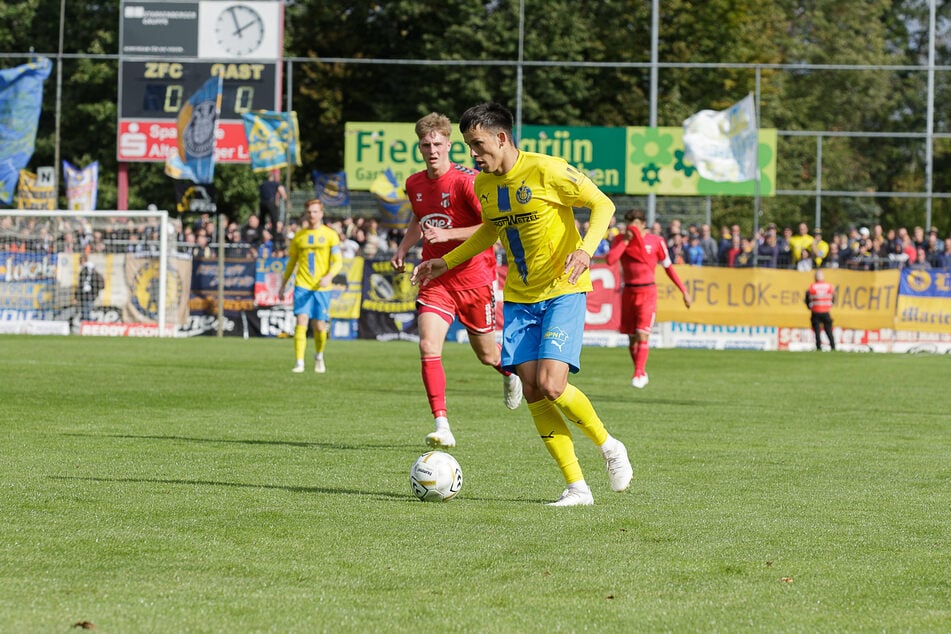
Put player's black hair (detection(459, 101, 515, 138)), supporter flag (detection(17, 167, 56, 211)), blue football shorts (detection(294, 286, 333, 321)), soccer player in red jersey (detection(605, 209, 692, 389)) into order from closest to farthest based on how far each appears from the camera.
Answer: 1. player's black hair (detection(459, 101, 515, 138))
2. soccer player in red jersey (detection(605, 209, 692, 389))
3. blue football shorts (detection(294, 286, 333, 321))
4. supporter flag (detection(17, 167, 56, 211))

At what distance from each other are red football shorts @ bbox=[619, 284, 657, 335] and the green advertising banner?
1714 centimetres

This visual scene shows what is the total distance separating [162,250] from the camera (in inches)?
1189

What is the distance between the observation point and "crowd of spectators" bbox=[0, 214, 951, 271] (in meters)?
29.6

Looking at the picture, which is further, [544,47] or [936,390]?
[544,47]

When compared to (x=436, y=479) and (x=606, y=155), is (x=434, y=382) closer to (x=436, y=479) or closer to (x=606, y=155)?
(x=436, y=479)

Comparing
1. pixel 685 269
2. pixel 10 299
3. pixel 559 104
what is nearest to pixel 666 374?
pixel 685 269

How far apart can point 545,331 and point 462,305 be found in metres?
3.64

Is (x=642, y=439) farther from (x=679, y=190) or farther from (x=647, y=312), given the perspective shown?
(x=679, y=190)

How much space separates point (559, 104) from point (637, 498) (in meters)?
38.9

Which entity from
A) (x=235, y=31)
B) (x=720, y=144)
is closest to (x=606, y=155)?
(x=720, y=144)

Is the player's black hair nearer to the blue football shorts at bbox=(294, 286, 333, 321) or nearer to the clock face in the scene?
the blue football shorts at bbox=(294, 286, 333, 321)

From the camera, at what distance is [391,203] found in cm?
3472

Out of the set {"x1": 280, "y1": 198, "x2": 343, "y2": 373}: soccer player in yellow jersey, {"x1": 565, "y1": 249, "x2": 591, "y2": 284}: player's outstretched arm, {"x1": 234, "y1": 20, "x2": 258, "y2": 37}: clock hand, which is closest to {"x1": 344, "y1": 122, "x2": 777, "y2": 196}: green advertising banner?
{"x1": 234, "y1": 20, "x2": 258, "y2": 37}: clock hand

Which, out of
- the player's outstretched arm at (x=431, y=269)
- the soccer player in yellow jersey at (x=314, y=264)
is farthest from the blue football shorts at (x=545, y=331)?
the soccer player in yellow jersey at (x=314, y=264)
